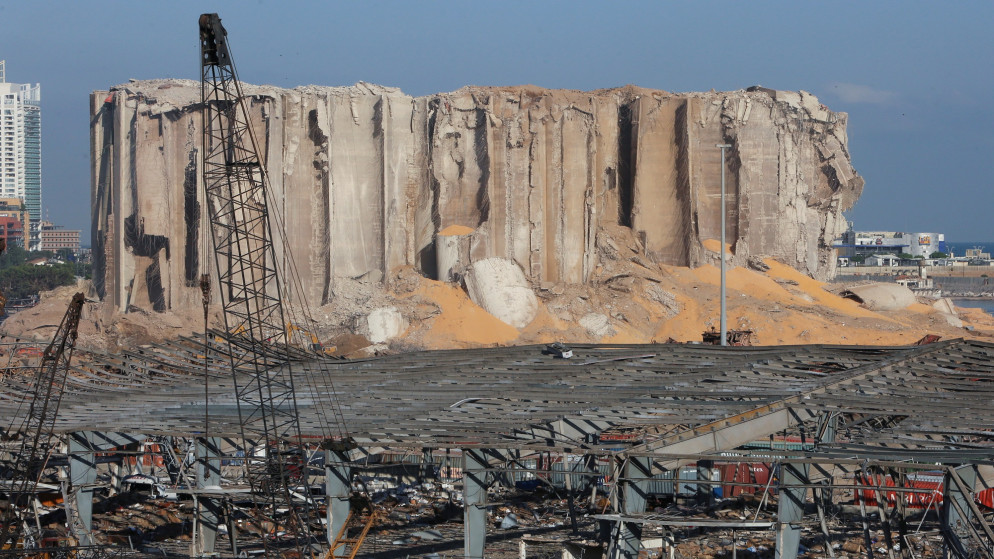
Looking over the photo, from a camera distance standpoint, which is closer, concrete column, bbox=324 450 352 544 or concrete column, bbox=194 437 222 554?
concrete column, bbox=324 450 352 544

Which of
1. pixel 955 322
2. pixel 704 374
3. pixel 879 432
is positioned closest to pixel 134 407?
pixel 704 374

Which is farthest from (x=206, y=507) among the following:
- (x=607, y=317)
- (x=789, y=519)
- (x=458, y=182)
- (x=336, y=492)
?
(x=458, y=182)

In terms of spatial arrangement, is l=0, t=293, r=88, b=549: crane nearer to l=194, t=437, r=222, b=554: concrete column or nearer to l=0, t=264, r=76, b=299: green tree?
l=194, t=437, r=222, b=554: concrete column

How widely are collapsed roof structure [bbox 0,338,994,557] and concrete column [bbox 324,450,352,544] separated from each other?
0.04m

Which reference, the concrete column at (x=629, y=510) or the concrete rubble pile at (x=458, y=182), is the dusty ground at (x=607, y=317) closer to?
the concrete rubble pile at (x=458, y=182)

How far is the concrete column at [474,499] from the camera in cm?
2194

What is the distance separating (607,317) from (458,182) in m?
11.7

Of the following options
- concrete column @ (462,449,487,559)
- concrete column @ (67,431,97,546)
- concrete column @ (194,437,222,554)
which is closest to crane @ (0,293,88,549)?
concrete column @ (67,431,97,546)

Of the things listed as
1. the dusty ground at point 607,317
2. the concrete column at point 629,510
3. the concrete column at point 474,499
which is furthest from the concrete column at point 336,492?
the dusty ground at point 607,317

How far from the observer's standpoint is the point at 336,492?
77.6 ft

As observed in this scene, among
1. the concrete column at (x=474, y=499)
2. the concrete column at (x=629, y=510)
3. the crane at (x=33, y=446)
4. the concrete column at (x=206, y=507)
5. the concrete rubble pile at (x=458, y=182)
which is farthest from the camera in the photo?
the concrete rubble pile at (x=458, y=182)

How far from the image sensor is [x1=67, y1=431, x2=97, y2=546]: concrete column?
25688 millimetres

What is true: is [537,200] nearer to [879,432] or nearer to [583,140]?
[583,140]

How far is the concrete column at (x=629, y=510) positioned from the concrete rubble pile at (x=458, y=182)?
4052 centimetres
